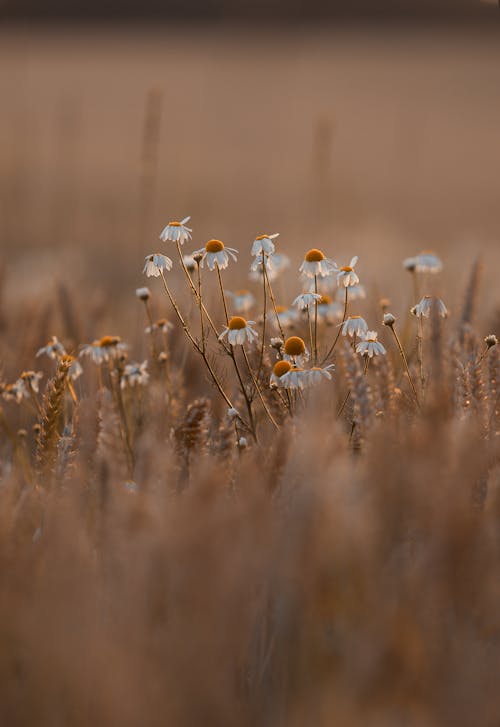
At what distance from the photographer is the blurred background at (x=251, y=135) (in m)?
9.05

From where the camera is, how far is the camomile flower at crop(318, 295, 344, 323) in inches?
120

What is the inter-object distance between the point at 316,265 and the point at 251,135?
18850mm

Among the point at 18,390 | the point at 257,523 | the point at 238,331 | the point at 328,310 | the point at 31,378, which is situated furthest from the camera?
the point at 328,310

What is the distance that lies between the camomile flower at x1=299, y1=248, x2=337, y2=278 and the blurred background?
6.65ft

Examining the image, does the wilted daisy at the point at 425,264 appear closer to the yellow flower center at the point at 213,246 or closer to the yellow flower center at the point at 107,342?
the yellow flower center at the point at 213,246

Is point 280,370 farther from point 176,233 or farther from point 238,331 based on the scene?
point 176,233

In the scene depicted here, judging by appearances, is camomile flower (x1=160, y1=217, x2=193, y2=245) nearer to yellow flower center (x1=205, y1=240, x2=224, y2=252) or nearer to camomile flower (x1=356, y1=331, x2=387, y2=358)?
yellow flower center (x1=205, y1=240, x2=224, y2=252)

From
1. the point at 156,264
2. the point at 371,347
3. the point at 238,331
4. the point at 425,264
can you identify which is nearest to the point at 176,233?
the point at 156,264

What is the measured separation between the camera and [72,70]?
32281 mm

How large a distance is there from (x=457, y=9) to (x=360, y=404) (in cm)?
4787

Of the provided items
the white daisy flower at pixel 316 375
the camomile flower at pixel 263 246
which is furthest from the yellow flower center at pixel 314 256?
the white daisy flower at pixel 316 375

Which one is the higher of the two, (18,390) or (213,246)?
(213,246)

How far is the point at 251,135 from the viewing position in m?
20.5

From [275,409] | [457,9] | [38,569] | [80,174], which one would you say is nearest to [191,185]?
[80,174]
